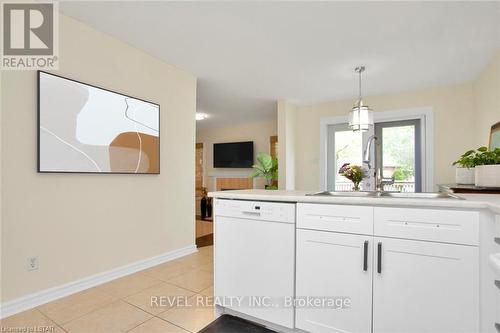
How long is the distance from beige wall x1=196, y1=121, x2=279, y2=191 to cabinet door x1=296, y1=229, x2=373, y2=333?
4.89 metres

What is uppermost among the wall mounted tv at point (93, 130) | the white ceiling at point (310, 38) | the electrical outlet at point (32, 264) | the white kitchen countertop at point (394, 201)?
the white ceiling at point (310, 38)

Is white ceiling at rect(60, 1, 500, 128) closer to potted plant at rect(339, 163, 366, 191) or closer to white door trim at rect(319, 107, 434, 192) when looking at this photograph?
white door trim at rect(319, 107, 434, 192)

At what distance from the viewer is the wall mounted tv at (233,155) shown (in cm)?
651

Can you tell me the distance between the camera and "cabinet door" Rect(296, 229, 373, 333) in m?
Answer: 1.35

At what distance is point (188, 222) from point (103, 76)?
1.89m

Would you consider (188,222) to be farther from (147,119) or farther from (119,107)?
(119,107)

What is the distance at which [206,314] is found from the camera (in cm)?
184

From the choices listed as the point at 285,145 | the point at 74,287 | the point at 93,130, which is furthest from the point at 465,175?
the point at 74,287

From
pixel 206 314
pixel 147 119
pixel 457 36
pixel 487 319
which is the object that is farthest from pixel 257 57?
pixel 487 319

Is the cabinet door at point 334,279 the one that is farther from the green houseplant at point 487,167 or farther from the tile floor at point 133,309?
the green houseplant at point 487,167

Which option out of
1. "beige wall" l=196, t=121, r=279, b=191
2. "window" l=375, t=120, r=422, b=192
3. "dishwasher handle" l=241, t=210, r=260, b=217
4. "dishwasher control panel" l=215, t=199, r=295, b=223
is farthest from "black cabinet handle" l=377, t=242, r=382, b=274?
"beige wall" l=196, t=121, r=279, b=191

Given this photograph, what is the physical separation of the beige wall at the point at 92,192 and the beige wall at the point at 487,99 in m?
3.46

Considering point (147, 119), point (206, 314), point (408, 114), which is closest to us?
point (206, 314)

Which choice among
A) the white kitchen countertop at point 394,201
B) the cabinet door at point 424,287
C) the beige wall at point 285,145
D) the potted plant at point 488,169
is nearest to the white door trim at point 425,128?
the beige wall at point 285,145
